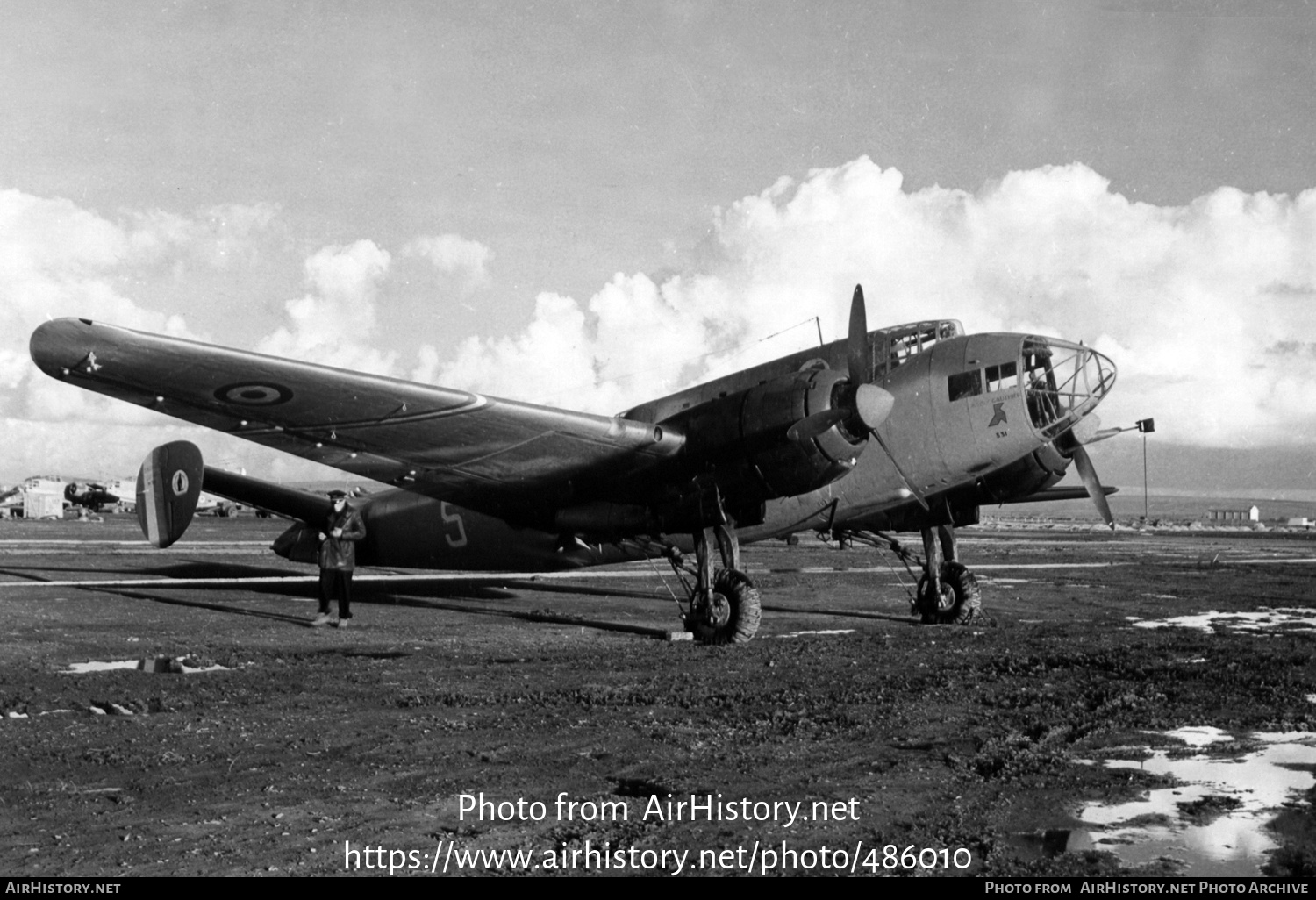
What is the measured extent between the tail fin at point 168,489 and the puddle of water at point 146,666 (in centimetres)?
398

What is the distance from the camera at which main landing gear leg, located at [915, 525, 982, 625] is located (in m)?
16.8

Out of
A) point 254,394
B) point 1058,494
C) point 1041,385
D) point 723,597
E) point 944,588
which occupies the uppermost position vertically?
point 1041,385

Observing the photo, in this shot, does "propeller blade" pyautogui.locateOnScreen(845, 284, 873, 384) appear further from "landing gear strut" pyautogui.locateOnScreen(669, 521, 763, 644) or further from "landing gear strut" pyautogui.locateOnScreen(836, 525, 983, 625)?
"landing gear strut" pyautogui.locateOnScreen(836, 525, 983, 625)

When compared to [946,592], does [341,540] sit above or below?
above

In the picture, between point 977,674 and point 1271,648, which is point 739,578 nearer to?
point 977,674

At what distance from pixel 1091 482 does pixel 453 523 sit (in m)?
11.5

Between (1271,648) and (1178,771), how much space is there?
25.3 ft

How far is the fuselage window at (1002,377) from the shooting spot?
1398cm

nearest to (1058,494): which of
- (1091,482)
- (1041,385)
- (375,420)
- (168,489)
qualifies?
(1091,482)

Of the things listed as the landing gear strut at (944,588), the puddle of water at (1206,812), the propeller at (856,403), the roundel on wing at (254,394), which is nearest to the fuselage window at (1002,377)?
the propeller at (856,403)

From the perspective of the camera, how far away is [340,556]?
52.2 feet

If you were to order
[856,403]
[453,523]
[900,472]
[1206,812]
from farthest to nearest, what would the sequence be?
1. [453,523]
2. [900,472]
3. [856,403]
4. [1206,812]

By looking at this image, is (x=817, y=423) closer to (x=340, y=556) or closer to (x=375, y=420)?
(x=375, y=420)

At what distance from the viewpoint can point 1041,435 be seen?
14109mm
